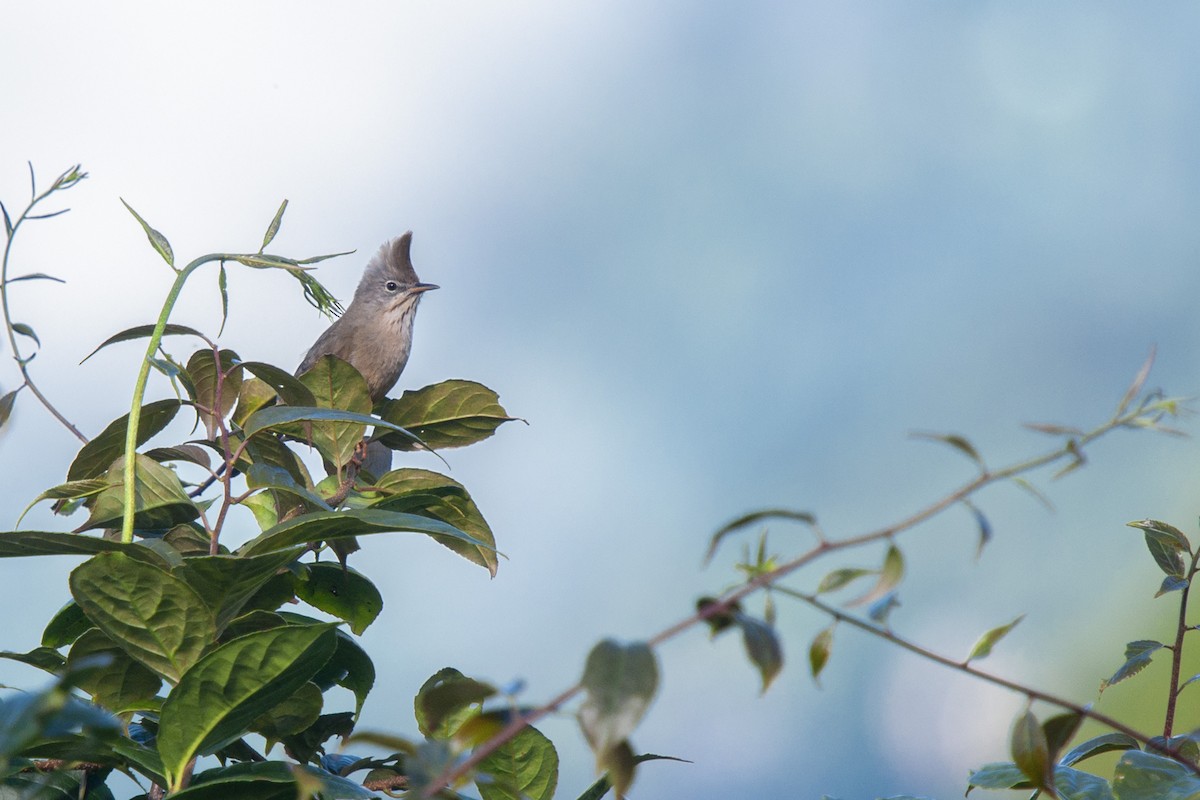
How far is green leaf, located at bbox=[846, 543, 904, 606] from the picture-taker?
2.11ft

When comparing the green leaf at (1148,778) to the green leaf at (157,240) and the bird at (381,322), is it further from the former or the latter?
the bird at (381,322)

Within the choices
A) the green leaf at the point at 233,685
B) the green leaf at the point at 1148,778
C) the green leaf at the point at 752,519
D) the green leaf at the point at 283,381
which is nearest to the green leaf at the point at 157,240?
the green leaf at the point at 283,381

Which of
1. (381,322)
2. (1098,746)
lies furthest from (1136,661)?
(381,322)

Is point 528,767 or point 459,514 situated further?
point 459,514

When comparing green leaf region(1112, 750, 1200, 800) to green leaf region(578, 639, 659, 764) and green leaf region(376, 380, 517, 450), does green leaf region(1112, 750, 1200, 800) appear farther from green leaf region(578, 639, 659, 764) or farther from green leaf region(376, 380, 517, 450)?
green leaf region(376, 380, 517, 450)

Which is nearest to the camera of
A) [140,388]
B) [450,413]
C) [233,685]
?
[233,685]

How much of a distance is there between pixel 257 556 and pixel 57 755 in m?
0.25

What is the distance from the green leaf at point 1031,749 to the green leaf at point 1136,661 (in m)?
0.94

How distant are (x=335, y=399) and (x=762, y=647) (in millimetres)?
1108

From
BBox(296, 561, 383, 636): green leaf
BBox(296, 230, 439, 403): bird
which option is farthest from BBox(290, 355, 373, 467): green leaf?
BBox(296, 230, 439, 403): bird

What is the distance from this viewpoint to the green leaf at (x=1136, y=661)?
60.6 inches

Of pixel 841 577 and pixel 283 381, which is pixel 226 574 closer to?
pixel 283 381

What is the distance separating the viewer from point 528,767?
124cm

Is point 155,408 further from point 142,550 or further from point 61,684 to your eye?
point 61,684
